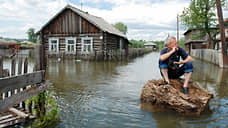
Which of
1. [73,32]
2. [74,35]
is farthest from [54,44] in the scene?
[73,32]

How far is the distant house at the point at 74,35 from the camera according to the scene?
22.9 metres

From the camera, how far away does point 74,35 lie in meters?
24.1

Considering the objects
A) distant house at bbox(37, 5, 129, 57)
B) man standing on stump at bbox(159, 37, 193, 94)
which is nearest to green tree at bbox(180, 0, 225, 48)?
distant house at bbox(37, 5, 129, 57)

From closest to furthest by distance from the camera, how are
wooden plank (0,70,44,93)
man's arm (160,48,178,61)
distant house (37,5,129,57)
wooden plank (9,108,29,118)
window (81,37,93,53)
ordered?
wooden plank (0,70,44,93), wooden plank (9,108,29,118), man's arm (160,48,178,61), distant house (37,5,129,57), window (81,37,93,53)

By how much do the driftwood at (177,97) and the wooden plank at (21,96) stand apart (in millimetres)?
2836

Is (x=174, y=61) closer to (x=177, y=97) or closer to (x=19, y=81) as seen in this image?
(x=177, y=97)

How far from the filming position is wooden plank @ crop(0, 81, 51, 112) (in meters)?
3.22

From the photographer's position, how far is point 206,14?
28203 millimetres

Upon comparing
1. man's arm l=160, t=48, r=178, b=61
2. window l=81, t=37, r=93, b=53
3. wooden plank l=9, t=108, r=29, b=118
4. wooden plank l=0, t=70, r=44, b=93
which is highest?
window l=81, t=37, r=93, b=53

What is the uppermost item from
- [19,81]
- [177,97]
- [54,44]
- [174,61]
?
[54,44]

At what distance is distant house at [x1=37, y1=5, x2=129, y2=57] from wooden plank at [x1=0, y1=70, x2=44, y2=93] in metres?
17.8

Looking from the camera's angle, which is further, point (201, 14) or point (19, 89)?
point (201, 14)

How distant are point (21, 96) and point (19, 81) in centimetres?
26

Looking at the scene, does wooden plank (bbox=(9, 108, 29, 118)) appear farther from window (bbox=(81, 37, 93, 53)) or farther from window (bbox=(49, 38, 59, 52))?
window (bbox=(49, 38, 59, 52))
